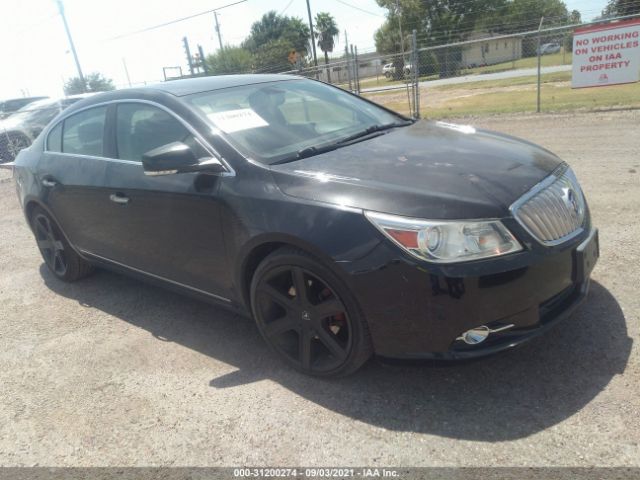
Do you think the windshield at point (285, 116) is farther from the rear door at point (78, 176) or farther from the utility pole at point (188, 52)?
the utility pole at point (188, 52)

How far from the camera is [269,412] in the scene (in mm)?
2664

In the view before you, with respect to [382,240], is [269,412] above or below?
below

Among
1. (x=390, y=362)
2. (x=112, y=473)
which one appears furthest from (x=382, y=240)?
(x=112, y=473)

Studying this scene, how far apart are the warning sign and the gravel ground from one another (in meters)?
8.86

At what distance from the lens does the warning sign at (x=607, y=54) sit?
10.8 m

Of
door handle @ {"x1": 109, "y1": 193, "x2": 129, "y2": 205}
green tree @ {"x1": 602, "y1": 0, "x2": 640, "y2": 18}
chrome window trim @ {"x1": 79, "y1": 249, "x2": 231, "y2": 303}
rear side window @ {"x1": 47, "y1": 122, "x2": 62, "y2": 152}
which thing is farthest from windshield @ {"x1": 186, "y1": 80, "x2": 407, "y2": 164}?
green tree @ {"x1": 602, "y1": 0, "x2": 640, "y2": 18}

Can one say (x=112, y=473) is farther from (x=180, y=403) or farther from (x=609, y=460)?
(x=609, y=460)

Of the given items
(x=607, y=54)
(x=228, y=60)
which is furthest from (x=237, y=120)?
(x=228, y=60)

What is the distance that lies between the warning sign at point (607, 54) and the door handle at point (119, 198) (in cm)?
1123

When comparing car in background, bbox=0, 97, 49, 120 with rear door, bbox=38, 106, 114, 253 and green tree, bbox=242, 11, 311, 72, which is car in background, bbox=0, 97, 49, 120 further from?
green tree, bbox=242, 11, 311, 72

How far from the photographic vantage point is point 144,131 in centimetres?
351

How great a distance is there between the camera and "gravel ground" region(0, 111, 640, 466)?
2.28 m

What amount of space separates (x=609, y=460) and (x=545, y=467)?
10.2 inches

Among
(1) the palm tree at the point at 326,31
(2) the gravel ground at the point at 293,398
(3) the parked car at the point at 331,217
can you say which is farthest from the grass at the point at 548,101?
(1) the palm tree at the point at 326,31
